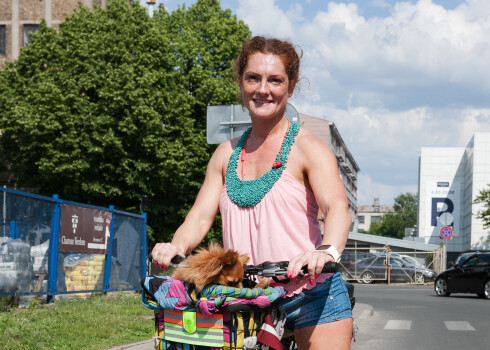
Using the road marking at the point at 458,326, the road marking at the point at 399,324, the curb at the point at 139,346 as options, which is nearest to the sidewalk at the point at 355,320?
the curb at the point at 139,346

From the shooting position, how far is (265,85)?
3.05 m

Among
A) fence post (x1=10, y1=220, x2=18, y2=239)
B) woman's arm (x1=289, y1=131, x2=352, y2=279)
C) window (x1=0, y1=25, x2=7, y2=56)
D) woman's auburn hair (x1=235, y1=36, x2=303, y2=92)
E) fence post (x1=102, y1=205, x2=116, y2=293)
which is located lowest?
fence post (x1=102, y1=205, x2=116, y2=293)

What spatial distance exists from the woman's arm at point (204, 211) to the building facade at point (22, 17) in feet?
140

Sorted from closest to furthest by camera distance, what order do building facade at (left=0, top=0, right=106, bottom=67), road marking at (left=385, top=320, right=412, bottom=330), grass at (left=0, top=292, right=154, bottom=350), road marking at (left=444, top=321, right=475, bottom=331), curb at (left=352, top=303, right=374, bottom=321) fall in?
grass at (left=0, top=292, right=154, bottom=350) → road marking at (left=444, top=321, right=475, bottom=331) → road marking at (left=385, top=320, right=412, bottom=330) → curb at (left=352, top=303, right=374, bottom=321) → building facade at (left=0, top=0, right=106, bottom=67)

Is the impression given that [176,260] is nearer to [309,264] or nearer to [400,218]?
[309,264]

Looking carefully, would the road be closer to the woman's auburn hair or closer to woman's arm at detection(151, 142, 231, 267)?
woman's arm at detection(151, 142, 231, 267)

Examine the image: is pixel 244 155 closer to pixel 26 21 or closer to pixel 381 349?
pixel 381 349

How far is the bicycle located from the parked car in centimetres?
3809

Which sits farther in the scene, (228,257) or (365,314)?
(365,314)

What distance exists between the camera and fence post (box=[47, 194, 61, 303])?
13812 mm

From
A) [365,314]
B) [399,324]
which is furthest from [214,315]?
[365,314]

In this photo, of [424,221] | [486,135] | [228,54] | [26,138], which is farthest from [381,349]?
[424,221]

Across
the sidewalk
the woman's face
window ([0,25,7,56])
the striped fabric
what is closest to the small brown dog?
the striped fabric

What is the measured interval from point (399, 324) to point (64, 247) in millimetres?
6786
